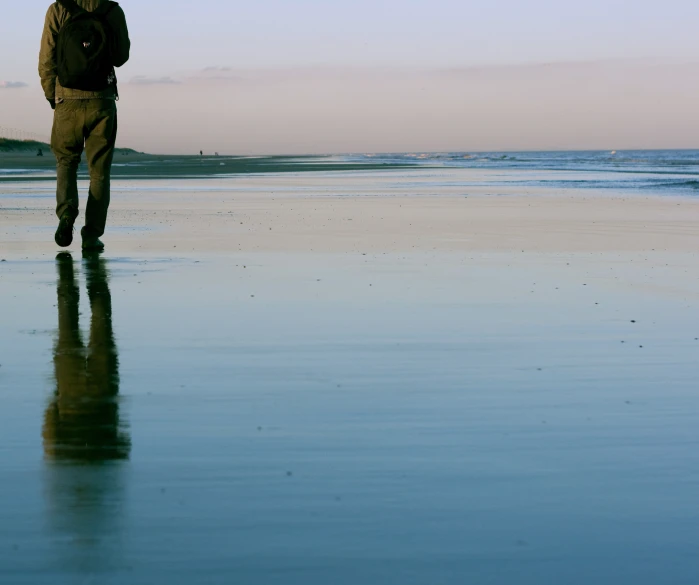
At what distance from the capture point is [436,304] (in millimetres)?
7168

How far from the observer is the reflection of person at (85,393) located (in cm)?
379

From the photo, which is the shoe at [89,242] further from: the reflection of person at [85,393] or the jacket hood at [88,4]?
the reflection of person at [85,393]

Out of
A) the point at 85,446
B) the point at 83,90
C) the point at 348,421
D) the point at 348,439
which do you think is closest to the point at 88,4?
the point at 83,90

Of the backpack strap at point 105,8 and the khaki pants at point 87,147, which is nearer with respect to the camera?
the backpack strap at point 105,8

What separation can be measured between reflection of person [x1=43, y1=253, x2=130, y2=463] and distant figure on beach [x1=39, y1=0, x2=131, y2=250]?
310 cm

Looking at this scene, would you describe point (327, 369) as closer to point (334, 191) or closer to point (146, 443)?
point (146, 443)

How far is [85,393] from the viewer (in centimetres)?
462

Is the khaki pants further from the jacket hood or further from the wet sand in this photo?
the wet sand

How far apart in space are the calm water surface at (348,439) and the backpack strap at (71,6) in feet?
10.9

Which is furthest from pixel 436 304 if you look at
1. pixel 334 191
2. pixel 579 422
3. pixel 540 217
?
pixel 334 191

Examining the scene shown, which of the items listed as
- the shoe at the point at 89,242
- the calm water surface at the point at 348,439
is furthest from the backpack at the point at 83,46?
the calm water surface at the point at 348,439

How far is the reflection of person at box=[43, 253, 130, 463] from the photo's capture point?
3.79 metres

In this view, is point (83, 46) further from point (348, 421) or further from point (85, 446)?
point (85, 446)

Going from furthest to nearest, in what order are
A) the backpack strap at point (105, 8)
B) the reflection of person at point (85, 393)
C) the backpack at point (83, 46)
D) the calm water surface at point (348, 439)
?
the backpack strap at point (105, 8), the backpack at point (83, 46), the reflection of person at point (85, 393), the calm water surface at point (348, 439)
